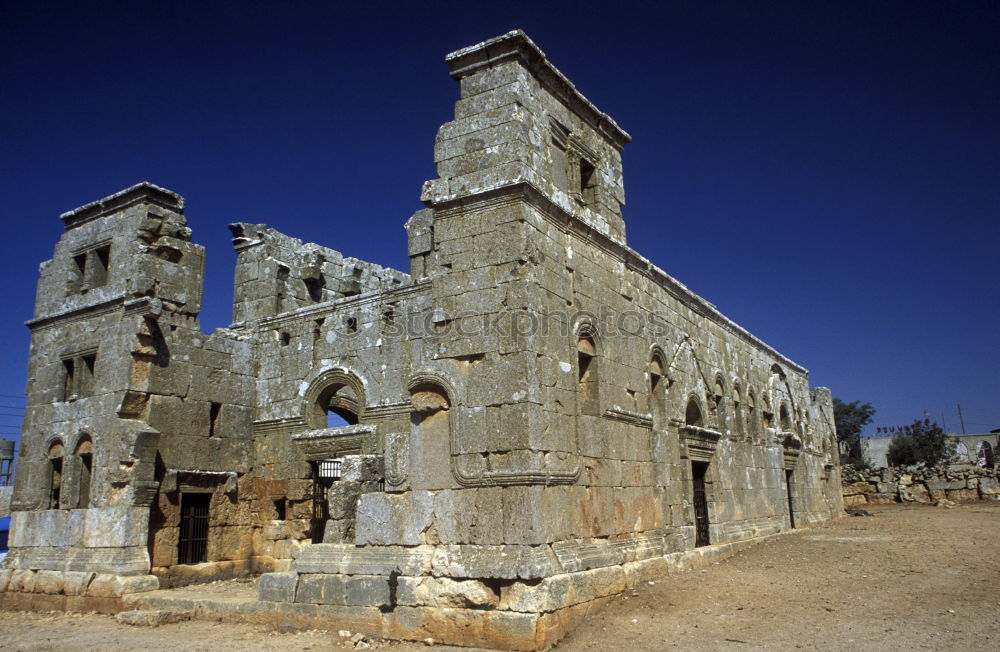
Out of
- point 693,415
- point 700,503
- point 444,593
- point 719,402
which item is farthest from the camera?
point 719,402

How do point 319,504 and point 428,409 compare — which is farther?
point 319,504

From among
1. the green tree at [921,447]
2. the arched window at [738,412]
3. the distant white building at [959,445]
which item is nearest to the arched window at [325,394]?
the arched window at [738,412]

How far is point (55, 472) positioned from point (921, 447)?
128ft

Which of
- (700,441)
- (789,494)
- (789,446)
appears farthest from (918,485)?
(700,441)

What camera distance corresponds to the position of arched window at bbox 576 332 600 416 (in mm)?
9088

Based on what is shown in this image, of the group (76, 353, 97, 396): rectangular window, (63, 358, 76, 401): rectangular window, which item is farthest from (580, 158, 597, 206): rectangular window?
(63, 358, 76, 401): rectangular window

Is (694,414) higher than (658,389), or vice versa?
(658,389)

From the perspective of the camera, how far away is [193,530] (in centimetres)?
1220

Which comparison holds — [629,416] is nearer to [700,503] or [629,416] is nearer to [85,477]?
[700,503]

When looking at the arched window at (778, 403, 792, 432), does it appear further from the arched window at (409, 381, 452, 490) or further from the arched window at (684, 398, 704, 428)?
the arched window at (409, 381, 452, 490)

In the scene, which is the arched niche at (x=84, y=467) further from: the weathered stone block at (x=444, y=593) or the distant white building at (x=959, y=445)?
the distant white building at (x=959, y=445)

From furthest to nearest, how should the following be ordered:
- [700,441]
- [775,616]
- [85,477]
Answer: [700,441], [85,477], [775,616]

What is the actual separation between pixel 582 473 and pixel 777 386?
38.9ft

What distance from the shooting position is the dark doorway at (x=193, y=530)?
39.4 ft
